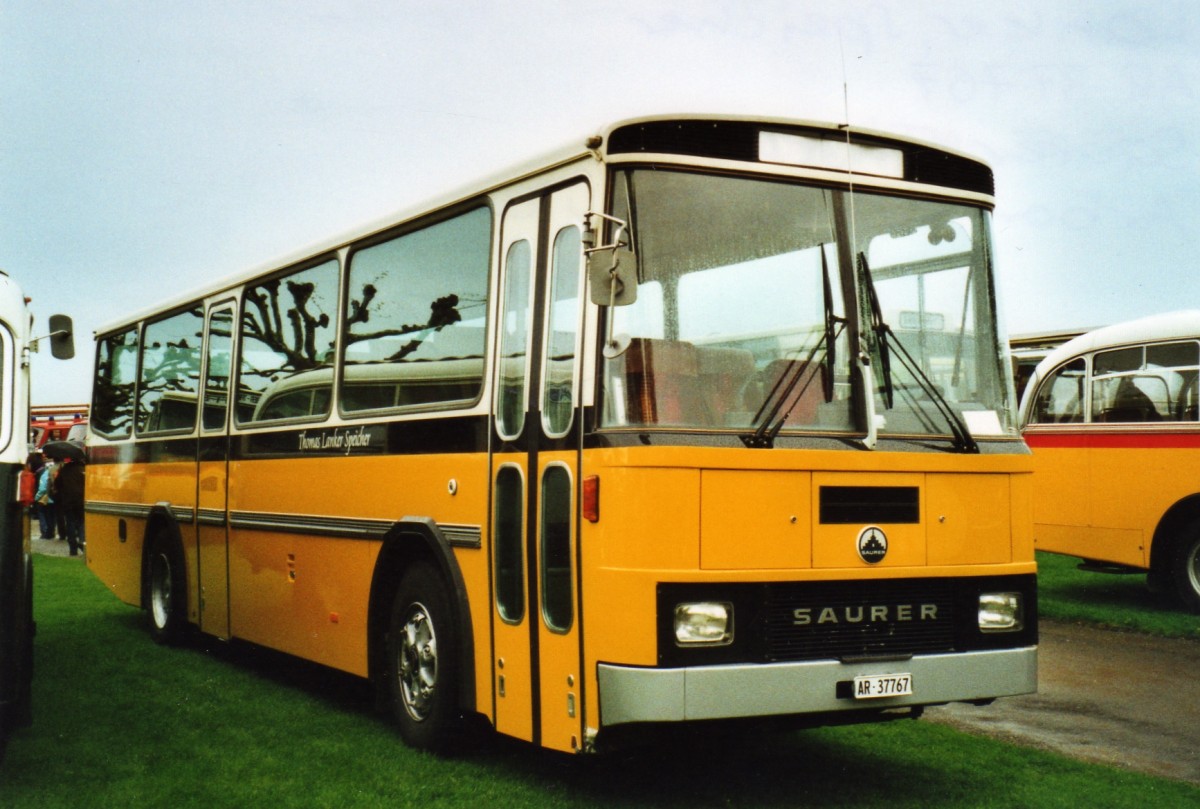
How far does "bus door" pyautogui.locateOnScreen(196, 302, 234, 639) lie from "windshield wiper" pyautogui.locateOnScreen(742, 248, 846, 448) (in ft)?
19.0

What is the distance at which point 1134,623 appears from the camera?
13461 mm

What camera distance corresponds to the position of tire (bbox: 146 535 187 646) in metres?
11.9

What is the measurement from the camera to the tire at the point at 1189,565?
46.2ft

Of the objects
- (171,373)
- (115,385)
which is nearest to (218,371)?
(171,373)

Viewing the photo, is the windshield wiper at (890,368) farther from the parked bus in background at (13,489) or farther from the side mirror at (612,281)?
the parked bus in background at (13,489)

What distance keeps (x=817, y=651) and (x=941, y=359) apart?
5.28 feet

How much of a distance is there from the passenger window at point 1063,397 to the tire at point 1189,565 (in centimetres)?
176

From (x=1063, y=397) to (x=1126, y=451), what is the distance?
A: 127cm

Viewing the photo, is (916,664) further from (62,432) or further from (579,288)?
(62,432)

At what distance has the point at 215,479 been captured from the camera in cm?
1103

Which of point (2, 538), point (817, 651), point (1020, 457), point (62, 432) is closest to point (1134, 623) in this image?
point (1020, 457)

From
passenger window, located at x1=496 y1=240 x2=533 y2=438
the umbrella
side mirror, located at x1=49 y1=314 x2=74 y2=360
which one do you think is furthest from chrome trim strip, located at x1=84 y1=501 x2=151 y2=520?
passenger window, located at x1=496 y1=240 x2=533 y2=438

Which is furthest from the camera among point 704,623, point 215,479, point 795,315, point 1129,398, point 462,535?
point 1129,398

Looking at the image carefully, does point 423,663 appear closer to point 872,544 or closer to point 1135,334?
point 872,544
